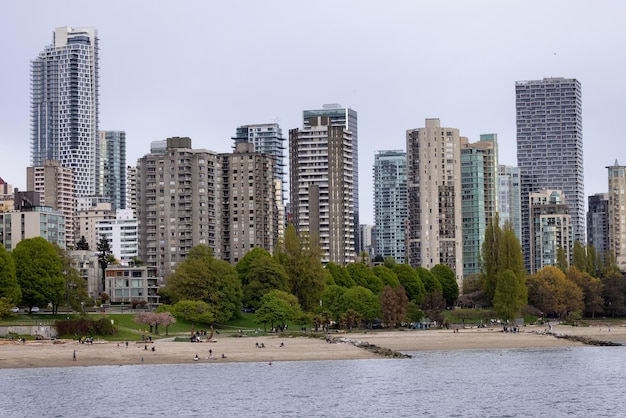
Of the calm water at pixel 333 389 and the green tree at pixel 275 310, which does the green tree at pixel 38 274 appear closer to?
the green tree at pixel 275 310

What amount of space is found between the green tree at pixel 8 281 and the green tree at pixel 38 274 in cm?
459

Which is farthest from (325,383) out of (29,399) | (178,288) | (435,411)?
(178,288)

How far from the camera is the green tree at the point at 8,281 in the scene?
16800 centimetres

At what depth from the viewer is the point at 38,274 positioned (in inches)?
6905

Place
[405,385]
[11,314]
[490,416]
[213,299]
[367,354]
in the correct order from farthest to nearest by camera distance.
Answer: [213,299]
[11,314]
[367,354]
[405,385]
[490,416]

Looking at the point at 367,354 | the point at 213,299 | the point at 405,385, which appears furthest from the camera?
the point at 213,299

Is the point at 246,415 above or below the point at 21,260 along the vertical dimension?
below

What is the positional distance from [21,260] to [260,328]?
40.5m

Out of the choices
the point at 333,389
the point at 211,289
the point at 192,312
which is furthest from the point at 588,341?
the point at 333,389

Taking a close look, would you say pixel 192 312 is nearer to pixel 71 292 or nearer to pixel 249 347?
pixel 71 292

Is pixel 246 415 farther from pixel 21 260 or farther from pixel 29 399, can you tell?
pixel 21 260

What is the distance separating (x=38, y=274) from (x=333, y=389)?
242 ft

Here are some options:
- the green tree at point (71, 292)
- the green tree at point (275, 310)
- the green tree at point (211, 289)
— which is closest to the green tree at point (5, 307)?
the green tree at point (71, 292)

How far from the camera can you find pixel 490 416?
97.0 m
